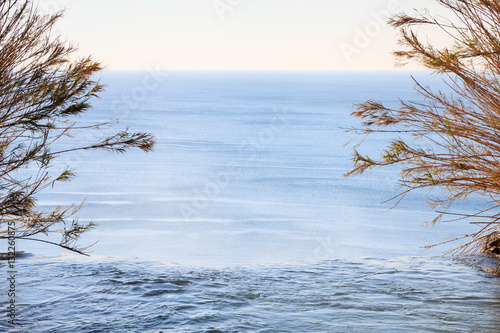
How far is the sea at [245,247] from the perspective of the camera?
855 cm

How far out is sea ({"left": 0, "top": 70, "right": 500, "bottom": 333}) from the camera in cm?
855

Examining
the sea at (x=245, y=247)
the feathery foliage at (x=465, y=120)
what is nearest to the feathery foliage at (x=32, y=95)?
the sea at (x=245, y=247)

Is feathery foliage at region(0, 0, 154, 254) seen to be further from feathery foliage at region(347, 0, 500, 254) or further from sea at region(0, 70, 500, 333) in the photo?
feathery foliage at region(347, 0, 500, 254)

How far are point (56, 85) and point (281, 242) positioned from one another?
2088 cm

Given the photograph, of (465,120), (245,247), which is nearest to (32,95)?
(465,120)

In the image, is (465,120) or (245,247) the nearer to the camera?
(465,120)

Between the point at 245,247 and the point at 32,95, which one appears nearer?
the point at 32,95

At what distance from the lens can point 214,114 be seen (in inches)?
3590

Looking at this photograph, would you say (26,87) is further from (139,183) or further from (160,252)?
(139,183)

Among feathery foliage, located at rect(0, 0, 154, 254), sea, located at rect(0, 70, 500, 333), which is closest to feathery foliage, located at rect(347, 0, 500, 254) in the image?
sea, located at rect(0, 70, 500, 333)

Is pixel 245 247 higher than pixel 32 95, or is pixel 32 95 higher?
pixel 32 95

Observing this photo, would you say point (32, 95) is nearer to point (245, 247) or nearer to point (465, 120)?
point (465, 120)

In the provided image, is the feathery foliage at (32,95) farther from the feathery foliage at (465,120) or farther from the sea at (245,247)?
the feathery foliage at (465,120)

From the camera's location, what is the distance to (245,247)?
27.5 metres
